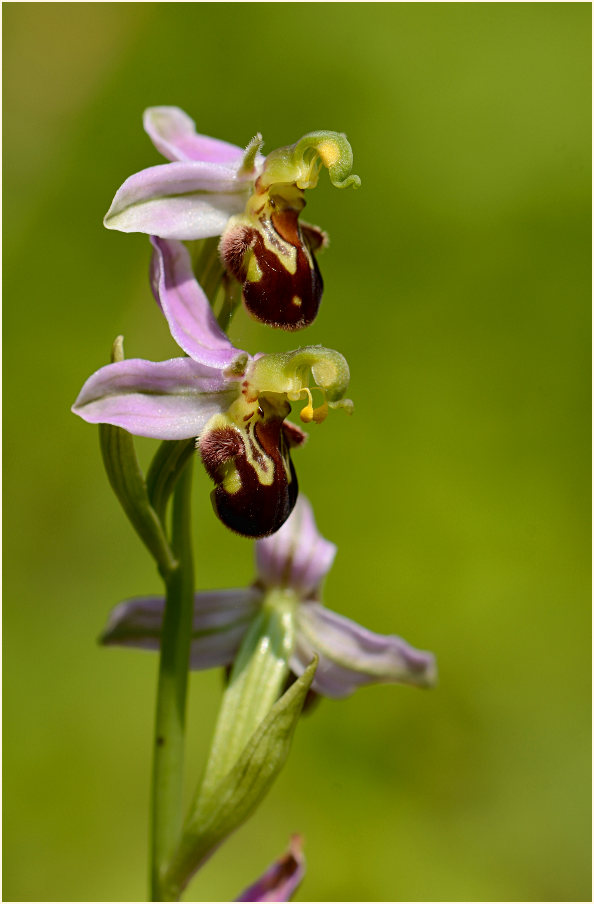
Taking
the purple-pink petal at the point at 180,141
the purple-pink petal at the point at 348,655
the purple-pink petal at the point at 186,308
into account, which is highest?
the purple-pink petal at the point at 180,141

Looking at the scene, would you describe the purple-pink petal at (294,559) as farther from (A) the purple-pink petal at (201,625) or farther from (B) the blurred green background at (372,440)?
(B) the blurred green background at (372,440)

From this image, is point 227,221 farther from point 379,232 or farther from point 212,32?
point 212,32

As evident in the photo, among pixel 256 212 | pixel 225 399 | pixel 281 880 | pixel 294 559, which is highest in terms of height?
pixel 256 212

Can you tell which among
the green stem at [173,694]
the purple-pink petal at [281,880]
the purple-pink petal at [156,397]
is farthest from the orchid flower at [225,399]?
the purple-pink petal at [281,880]

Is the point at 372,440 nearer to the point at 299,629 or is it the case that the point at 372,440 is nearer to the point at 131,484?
the point at 299,629

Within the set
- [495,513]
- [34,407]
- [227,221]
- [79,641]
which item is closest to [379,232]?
[495,513]

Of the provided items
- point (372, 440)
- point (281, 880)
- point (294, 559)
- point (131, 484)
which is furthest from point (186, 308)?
point (372, 440)

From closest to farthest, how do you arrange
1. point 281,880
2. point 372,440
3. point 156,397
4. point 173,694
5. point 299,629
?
1. point 156,397
2. point 173,694
3. point 281,880
4. point 299,629
5. point 372,440

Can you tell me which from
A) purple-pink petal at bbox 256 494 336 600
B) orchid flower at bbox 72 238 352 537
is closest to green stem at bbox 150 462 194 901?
orchid flower at bbox 72 238 352 537

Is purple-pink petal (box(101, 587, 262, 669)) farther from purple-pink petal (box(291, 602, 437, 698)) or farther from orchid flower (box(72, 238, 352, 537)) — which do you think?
orchid flower (box(72, 238, 352, 537))
